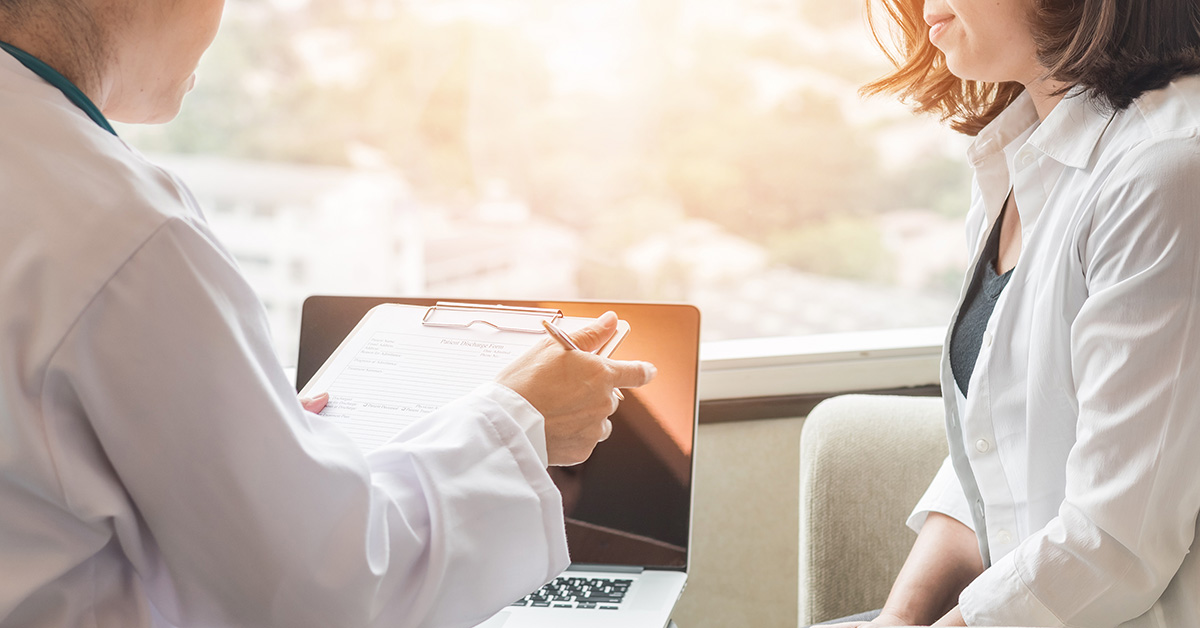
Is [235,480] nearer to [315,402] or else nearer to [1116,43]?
[315,402]

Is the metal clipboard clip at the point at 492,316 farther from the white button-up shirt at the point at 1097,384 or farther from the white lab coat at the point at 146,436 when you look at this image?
the white button-up shirt at the point at 1097,384

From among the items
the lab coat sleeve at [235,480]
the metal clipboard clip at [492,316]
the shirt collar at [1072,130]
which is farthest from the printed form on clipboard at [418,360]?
the shirt collar at [1072,130]

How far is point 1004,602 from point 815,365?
0.84 meters

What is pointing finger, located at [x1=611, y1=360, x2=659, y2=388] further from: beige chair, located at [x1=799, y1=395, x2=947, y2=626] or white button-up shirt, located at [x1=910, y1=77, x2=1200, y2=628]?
beige chair, located at [x1=799, y1=395, x2=947, y2=626]

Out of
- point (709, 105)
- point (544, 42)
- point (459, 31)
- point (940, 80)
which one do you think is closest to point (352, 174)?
point (459, 31)

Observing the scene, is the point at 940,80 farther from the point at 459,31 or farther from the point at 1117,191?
the point at 459,31

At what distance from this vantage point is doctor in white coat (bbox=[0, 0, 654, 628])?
1.81 ft

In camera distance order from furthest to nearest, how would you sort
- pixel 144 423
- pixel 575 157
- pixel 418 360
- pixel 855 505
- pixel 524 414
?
pixel 575 157, pixel 855 505, pixel 418 360, pixel 524 414, pixel 144 423

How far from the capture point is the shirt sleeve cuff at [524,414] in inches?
30.0

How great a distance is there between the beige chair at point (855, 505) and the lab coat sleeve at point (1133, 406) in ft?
1.64

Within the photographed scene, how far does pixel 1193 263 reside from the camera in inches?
31.8

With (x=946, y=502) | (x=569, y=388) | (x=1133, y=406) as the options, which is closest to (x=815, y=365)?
(x=946, y=502)

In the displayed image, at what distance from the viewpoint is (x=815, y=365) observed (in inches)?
68.0

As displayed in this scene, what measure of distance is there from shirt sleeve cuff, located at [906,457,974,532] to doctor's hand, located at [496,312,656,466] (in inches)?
22.2
